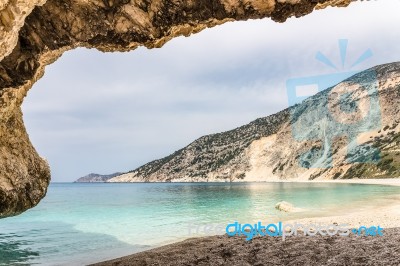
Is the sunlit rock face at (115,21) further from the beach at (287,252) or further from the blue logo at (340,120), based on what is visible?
the blue logo at (340,120)

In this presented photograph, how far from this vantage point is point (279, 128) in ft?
368

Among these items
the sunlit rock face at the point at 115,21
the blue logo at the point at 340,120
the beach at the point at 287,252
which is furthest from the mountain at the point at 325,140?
the sunlit rock face at the point at 115,21

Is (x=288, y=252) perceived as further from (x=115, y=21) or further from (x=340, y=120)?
(x=340, y=120)

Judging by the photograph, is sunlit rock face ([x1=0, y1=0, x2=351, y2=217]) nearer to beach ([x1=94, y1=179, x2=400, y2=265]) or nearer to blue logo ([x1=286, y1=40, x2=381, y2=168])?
beach ([x1=94, y1=179, x2=400, y2=265])

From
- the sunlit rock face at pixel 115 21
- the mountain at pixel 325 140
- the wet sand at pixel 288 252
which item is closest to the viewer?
the sunlit rock face at pixel 115 21

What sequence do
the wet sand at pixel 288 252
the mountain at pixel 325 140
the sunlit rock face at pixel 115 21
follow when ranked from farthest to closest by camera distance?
the mountain at pixel 325 140, the wet sand at pixel 288 252, the sunlit rock face at pixel 115 21

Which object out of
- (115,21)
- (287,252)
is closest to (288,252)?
(287,252)

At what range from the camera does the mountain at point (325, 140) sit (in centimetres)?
7588

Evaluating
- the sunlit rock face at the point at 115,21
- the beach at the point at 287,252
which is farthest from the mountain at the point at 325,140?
the sunlit rock face at the point at 115,21

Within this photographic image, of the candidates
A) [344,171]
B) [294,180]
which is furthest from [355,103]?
[294,180]

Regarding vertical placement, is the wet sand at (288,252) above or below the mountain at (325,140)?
below

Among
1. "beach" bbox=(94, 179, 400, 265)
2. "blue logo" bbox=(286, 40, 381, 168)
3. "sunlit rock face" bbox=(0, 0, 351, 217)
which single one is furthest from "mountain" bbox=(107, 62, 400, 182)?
"sunlit rock face" bbox=(0, 0, 351, 217)

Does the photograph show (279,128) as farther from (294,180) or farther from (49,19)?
(49,19)

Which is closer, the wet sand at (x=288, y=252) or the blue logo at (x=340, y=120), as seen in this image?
the wet sand at (x=288, y=252)
